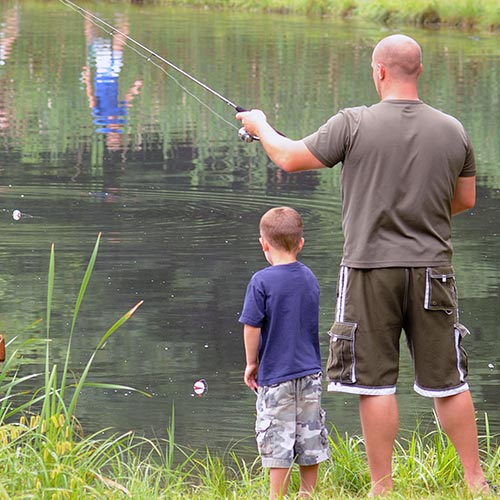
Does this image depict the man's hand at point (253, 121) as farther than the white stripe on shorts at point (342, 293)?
Yes

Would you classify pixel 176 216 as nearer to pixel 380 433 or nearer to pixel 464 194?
pixel 464 194

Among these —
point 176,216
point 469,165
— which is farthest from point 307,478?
point 176,216

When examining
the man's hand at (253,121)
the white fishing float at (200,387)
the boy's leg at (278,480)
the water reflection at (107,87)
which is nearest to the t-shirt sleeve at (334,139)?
the man's hand at (253,121)

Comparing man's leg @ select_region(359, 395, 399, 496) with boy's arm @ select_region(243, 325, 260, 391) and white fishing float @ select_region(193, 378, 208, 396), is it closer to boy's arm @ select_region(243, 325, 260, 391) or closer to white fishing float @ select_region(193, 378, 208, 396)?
boy's arm @ select_region(243, 325, 260, 391)

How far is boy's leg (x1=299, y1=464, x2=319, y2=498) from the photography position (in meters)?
4.61

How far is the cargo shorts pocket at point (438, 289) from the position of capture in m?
4.43

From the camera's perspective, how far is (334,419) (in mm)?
5918

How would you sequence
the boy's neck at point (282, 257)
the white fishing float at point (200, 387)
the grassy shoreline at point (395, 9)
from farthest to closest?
the grassy shoreline at point (395, 9) → the white fishing float at point (200, 387) → the boy's neck at point (282, 257)

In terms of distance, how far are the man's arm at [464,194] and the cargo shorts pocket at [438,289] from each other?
315 millimetres

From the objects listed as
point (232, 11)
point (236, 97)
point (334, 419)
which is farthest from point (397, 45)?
point (232, 11)

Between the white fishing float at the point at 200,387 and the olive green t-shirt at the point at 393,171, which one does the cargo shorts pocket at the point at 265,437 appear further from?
the white fishing float at the point at 200,387

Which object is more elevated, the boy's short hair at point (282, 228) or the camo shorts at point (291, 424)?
the boy's short hair at point (282, 228)

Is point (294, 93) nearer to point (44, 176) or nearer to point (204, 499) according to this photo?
point (44, 176)

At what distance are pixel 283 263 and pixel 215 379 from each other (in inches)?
74.4
